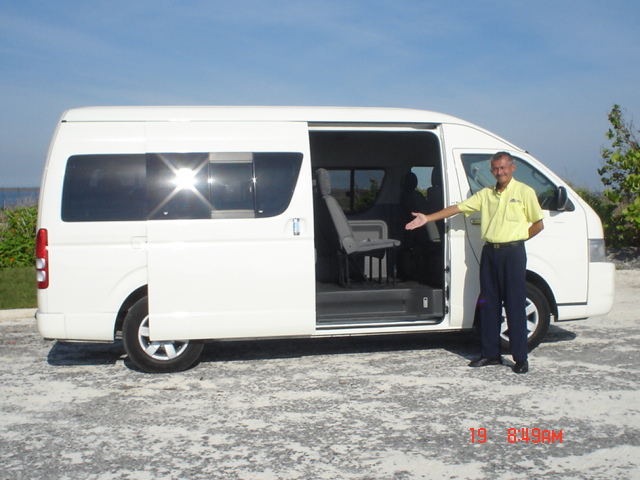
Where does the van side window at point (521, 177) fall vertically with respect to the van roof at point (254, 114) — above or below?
below

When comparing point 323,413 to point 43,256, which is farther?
point 43,256

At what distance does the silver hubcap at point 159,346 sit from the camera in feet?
19.5

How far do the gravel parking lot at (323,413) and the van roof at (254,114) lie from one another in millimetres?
2224

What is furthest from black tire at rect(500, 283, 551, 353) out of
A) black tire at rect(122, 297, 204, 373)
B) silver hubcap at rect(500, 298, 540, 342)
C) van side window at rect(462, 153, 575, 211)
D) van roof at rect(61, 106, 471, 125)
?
black tire at rect(122, 297, 204, 373)

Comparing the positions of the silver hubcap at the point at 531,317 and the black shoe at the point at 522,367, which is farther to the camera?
the silver hubcap at the point at 531,317

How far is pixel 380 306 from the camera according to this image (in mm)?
6555

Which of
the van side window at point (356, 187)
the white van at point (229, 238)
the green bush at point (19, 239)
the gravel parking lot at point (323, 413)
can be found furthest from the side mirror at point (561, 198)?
the green bush at point (19, 239)

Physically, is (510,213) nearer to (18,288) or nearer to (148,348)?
(148,348)

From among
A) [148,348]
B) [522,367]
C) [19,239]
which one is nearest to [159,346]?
[148,348]

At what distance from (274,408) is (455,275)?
2218 mm

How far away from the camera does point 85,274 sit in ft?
18.8

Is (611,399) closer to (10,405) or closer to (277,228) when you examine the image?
(277,228)

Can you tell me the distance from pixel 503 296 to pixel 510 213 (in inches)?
28.8

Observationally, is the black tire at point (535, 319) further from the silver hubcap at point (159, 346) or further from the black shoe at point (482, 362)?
the silver hubcap at point (159, 346)
